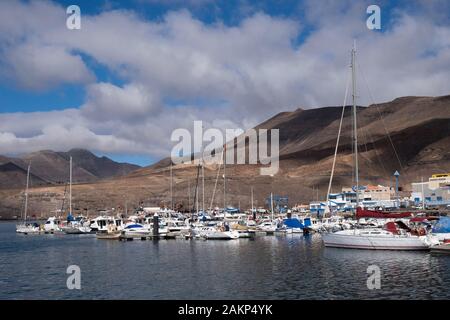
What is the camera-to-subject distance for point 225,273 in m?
42.6

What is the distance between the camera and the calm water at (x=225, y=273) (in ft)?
112

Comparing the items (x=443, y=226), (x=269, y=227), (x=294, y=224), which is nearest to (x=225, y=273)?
(x=443, y=226)

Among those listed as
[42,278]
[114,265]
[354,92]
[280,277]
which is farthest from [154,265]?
[354,92]

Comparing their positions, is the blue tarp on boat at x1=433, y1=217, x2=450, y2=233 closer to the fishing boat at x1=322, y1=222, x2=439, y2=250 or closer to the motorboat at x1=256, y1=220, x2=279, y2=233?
the fishing boat at x1=322, y1=222, x2=439, y2=250

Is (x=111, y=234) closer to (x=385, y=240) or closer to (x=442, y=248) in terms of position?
(x=385, y=240)

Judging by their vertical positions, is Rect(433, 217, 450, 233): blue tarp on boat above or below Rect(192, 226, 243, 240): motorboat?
above

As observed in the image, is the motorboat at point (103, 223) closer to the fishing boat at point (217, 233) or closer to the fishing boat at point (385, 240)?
the fishing boat at point (217, 233)

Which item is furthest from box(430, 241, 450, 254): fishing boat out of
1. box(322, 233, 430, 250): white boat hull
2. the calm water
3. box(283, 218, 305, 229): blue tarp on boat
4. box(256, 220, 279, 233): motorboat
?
box(256, 220, 279, 233): motorboat

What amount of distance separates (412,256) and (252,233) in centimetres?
3334

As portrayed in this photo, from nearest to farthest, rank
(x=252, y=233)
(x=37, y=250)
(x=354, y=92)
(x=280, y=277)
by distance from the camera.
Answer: (x=280, y=277)
(x=354, y=92)
(x=37, y=250)
(x=252, y=233)

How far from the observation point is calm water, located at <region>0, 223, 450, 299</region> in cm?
3425

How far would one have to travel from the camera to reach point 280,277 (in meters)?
40.0

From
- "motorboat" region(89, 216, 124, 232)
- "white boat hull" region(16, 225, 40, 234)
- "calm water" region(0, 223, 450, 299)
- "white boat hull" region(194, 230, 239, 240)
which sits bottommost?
"calm water" region(0, 223, 450, 299)
